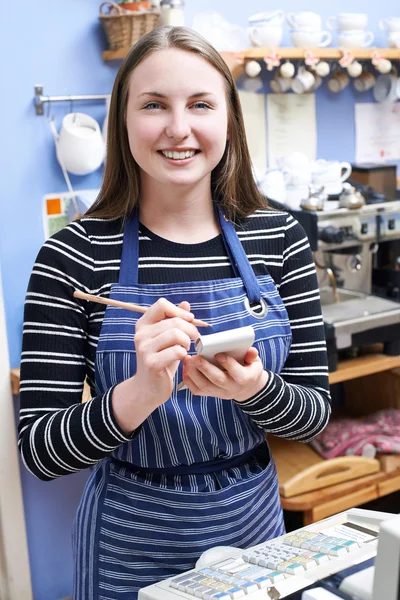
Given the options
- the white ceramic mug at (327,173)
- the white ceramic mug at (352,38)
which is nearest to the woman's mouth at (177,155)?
the white ceramic mug at (327,173)

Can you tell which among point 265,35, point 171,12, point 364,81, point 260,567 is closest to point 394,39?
point 364,81

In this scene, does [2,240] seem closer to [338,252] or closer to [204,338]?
[338,252]

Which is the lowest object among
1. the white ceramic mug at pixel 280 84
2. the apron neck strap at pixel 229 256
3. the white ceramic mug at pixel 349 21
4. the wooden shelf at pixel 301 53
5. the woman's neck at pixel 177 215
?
the apron neck strap at pixel 229 256

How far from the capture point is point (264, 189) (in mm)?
2275

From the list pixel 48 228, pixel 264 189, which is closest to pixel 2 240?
pixel 48 228

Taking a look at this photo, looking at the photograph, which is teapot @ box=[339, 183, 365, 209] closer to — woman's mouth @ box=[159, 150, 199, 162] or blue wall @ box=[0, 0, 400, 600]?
blue wall @ box=[0, 0, 400, 600]

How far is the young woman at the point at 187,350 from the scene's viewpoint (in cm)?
112

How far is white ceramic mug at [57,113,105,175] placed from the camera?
211cm

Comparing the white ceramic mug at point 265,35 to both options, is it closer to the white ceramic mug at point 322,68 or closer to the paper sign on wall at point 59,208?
the white ceramic mug at point 322,68

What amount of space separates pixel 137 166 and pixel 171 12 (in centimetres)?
102

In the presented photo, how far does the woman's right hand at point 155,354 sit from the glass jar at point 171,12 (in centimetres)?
131

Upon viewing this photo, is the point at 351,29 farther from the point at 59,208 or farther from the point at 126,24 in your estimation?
the point at 59,208

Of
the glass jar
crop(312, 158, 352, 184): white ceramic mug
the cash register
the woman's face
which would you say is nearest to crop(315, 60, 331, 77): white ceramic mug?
crop(312, 158, 352, 184): white ceramic mug

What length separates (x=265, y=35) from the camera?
2.38m
